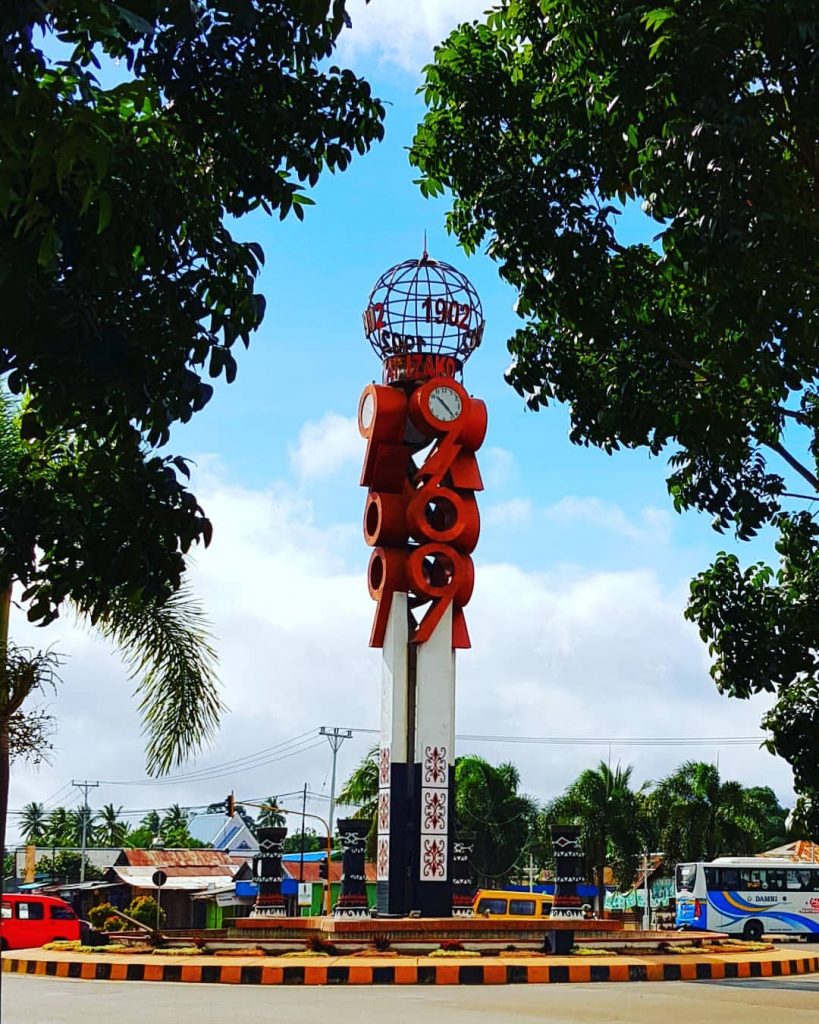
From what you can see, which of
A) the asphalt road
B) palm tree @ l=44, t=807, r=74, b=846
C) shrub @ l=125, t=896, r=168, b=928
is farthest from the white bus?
palm tree @ l=44, t=807, r=74, b=846

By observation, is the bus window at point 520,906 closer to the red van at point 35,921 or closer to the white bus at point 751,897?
the white bus at point 751,897

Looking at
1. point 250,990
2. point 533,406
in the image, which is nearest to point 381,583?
point 250,990

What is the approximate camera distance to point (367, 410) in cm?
2764

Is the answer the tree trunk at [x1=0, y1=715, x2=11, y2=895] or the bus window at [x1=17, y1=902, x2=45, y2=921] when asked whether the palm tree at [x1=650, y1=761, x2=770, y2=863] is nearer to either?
the bus window at [x1=17, y1=902, x2=45, y2=921]

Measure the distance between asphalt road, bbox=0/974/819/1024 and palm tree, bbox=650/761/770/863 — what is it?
29812mm

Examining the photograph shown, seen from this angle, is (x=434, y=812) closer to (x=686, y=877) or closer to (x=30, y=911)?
(x=30, y=911)

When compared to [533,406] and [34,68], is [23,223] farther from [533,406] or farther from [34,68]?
[533,406]

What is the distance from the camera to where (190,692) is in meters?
10.1

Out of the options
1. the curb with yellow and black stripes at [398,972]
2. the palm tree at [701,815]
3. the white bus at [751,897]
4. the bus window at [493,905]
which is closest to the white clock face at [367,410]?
the curb with yellow and black stripes at [398,972]

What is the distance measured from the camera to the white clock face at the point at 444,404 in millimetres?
27156

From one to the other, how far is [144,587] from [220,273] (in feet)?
5.51

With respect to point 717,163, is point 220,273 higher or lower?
lower

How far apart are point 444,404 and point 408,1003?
15464mm

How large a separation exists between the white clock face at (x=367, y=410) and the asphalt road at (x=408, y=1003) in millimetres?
13508
